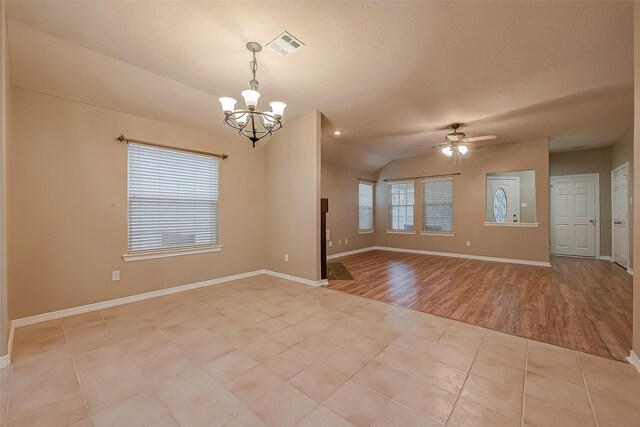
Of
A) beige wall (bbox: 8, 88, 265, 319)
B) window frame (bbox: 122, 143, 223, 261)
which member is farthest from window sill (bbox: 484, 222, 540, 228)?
beige wall (bbox: 8, 88, 265, 319)

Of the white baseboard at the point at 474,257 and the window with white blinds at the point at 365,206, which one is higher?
the window with white blinds at the point at 365,206

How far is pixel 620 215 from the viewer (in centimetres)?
537

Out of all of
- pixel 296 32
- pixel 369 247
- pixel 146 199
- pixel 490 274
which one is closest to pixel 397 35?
pixel 296 32

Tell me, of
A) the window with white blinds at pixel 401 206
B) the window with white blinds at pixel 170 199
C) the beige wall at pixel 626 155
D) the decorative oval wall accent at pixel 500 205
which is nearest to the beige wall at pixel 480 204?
the window with white blinds at pixel 401 206

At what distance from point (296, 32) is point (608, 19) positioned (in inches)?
103

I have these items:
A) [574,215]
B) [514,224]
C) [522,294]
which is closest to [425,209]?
[514,224]

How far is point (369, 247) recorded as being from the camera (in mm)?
7816

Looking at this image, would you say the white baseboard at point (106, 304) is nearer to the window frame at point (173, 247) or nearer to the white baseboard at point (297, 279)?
the window frame at point (173, 247)

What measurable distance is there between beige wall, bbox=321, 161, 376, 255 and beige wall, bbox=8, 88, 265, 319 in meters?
3.50

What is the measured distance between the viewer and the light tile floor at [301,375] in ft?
4.87

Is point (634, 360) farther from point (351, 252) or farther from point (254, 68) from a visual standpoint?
point (351, 252)

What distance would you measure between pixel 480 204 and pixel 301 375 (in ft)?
20.2

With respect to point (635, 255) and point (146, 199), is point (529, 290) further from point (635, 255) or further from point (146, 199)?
point (146, 199)

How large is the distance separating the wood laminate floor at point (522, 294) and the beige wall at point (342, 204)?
3.53 ft
